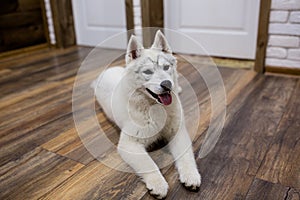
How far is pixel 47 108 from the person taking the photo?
5.39ft

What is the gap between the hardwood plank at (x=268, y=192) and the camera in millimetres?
920

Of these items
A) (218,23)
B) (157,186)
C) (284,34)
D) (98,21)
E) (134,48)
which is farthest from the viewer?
(98,21)

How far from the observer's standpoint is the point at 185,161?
40.7 inches

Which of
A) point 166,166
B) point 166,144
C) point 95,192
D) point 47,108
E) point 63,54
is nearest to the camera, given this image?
point 95,192

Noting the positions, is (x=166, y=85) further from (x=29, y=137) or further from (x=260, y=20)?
(x=260, y=20)

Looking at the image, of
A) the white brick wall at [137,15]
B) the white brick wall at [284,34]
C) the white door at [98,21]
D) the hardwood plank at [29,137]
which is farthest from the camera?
the white door at [98,21]

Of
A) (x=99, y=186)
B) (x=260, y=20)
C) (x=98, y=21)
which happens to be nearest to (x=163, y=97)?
(x=99, y=186)

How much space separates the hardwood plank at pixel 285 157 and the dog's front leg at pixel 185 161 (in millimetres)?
231

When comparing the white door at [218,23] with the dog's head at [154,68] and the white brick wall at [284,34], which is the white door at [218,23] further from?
the dog's head at [154,68]

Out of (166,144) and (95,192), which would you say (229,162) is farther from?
(95,192)

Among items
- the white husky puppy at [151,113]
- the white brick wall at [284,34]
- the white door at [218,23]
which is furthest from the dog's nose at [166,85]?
the white door at [218,23]

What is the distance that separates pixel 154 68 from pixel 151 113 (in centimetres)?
20

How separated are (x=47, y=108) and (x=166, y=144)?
2.58 feet

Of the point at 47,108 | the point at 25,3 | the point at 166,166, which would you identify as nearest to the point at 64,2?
the point at 25,3
